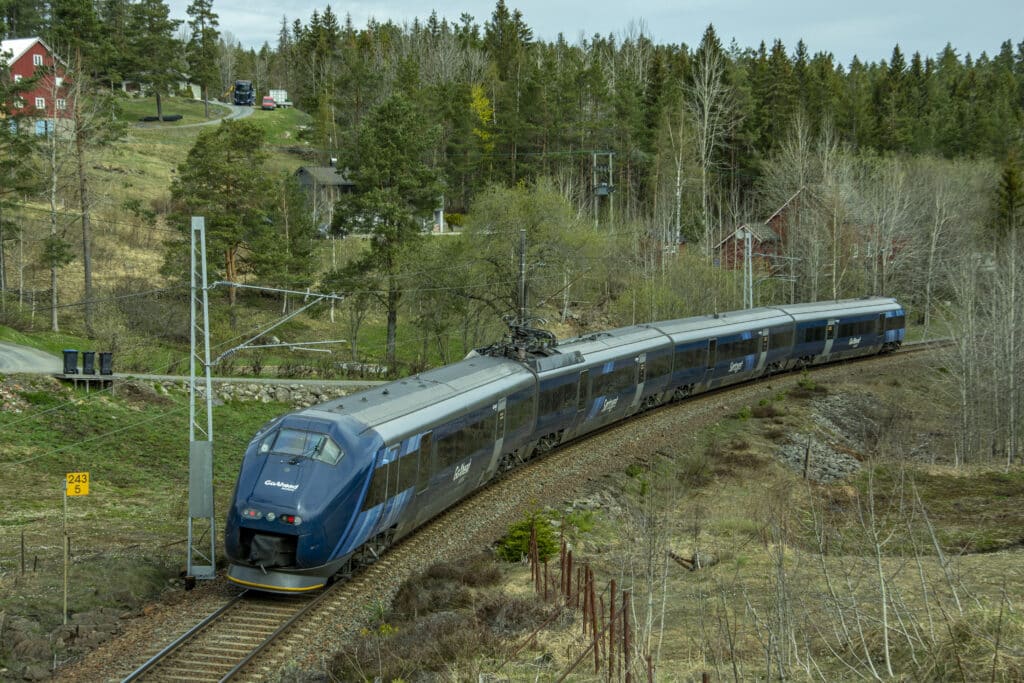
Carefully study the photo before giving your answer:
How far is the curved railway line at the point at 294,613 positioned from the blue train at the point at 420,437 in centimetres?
43

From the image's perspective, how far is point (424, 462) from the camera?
64.1ft

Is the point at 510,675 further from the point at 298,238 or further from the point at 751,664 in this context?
the point at 298,238

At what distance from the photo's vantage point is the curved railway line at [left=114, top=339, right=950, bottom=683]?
14.3 m

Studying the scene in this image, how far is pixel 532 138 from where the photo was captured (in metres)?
84.1

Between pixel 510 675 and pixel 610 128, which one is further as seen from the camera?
pixel 610 128

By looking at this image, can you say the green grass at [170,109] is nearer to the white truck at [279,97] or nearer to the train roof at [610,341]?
the white truck at [279,97]

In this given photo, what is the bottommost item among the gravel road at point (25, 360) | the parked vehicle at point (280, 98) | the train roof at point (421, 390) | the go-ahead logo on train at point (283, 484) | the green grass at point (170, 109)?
the gravel road at point (25, 360)

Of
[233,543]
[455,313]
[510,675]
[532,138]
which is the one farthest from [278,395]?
[532,138]

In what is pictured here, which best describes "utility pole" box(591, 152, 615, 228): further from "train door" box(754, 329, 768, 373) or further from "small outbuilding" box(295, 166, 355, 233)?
"train door" box(754, 329, 768, 373)

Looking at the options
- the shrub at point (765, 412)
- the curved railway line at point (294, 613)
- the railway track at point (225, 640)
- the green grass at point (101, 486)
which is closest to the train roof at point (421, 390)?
the curved railway line at point (294, 613)

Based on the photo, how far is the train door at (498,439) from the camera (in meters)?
23.2

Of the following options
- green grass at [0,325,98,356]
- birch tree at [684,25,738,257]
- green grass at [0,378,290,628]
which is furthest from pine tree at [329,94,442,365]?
birch tree at [684,25,738,257]

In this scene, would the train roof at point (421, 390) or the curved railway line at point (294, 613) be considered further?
the train roof at point (421, 390)

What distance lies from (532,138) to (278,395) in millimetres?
50331
